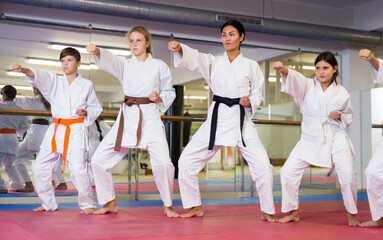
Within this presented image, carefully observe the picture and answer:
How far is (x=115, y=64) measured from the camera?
3961mm

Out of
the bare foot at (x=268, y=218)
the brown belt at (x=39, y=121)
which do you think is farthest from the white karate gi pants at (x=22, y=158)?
the bare foot at (x=268, y=218)

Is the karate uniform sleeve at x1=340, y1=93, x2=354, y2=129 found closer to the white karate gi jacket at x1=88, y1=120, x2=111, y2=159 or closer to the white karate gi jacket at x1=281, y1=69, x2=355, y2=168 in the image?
the white karate gi jacket at x1=281, y1=69, x2=355, y2=168

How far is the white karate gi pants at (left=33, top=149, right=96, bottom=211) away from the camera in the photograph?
3996 millimetres

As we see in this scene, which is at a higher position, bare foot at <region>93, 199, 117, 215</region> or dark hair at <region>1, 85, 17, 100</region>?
dark hair at <region>1, 85, 17, 100</region>

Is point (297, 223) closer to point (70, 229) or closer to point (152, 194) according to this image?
point (70, 229)

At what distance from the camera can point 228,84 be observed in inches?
149

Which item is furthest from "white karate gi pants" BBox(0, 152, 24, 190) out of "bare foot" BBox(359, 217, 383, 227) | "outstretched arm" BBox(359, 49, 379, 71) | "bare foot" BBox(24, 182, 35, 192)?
"outstretched arm" BBox(359, 49, 379, 71)

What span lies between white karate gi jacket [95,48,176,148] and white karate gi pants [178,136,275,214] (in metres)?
0.30

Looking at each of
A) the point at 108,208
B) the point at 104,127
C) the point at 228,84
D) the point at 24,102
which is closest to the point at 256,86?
the point at 228,84

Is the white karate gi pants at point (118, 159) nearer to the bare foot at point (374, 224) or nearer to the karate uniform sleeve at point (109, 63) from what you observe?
the karate uniform sleeve at point (109, 63)

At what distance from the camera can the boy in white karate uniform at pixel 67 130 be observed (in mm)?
4012

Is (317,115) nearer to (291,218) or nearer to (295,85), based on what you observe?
(295,85)

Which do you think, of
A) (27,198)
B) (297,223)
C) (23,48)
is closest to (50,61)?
(23,48)

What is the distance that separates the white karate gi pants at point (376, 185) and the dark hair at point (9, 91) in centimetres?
366
